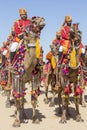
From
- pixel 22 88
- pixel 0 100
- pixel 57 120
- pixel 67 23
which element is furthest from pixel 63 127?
pixel 0 100

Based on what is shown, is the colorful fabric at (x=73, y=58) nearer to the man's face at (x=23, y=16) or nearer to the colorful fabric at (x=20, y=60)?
the colorful fabric at (x=20, y=60)

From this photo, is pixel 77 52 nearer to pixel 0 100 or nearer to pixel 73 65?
pixel 73 65

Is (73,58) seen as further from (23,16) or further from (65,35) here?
(23,16)

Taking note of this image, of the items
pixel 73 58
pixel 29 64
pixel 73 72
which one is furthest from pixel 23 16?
pixel 73 72

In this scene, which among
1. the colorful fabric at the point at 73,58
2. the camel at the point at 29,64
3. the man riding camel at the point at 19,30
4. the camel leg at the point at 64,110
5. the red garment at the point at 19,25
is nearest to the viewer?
the camel at the point at 29,64

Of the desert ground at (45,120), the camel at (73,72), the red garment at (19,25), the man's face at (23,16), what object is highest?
the man's face at (23,16)

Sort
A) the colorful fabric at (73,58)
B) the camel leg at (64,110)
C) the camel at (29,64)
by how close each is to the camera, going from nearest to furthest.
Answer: the camel at (29,64)
the colorful fabric at (73,58)
the camel leg at (64,110)

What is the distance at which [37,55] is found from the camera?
10.8m

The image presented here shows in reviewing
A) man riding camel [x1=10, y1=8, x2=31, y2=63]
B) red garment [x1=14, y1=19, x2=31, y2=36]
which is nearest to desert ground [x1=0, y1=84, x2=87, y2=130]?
man riding camel [x1=10, y1=8, x2=31, y2=63]

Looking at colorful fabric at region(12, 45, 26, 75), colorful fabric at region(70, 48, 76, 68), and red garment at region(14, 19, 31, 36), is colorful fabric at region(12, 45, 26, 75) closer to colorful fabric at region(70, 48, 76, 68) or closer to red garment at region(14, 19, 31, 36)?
red garment at region(14, 19, 31, 36)

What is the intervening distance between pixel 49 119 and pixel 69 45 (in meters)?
2.59

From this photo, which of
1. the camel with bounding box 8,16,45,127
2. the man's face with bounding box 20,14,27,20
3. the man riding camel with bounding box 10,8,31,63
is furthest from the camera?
the man's face with bounding box 20,14,27,20

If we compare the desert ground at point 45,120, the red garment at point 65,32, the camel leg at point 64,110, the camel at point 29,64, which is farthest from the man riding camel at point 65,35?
the desert ground at point 45,120

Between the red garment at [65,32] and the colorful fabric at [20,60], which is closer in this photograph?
the colorful fabric at [20,60]
